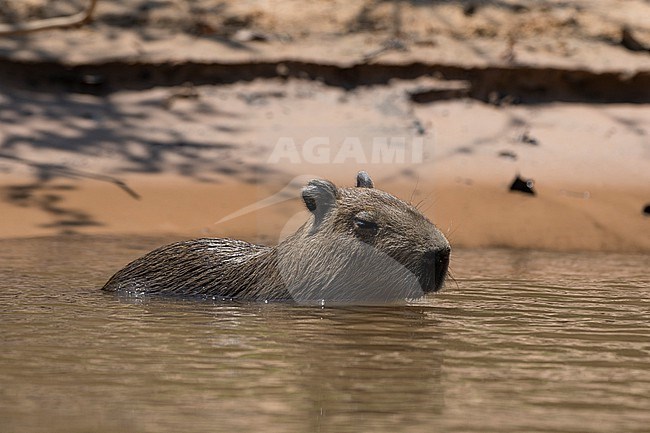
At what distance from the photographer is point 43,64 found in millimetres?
13938

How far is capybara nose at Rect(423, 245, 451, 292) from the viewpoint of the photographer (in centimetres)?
644

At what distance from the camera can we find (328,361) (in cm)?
492

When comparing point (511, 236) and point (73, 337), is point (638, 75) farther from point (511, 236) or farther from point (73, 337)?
point (73, 337)

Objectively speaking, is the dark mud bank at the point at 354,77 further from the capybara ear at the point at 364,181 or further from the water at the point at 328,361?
the capybara ear at the point at 364,181

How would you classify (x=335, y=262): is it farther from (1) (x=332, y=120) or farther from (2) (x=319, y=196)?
(1) (x=332, y=120)

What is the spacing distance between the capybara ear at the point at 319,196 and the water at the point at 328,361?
660 mm

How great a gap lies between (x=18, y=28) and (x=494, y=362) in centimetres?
865

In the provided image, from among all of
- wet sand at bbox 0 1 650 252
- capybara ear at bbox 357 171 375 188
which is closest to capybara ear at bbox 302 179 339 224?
capybara ear at bbox 357 171 375 188

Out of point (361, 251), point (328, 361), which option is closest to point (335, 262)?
point (361, 251)

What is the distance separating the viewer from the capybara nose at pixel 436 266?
644 cm

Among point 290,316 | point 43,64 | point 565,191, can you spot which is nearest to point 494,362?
point 290,316

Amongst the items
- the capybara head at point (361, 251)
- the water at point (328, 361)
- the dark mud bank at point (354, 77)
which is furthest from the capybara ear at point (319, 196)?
the dark mud bank at point (354, 77)

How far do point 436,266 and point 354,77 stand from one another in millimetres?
7888

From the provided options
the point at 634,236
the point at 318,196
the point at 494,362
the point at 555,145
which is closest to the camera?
the point at 494,362
